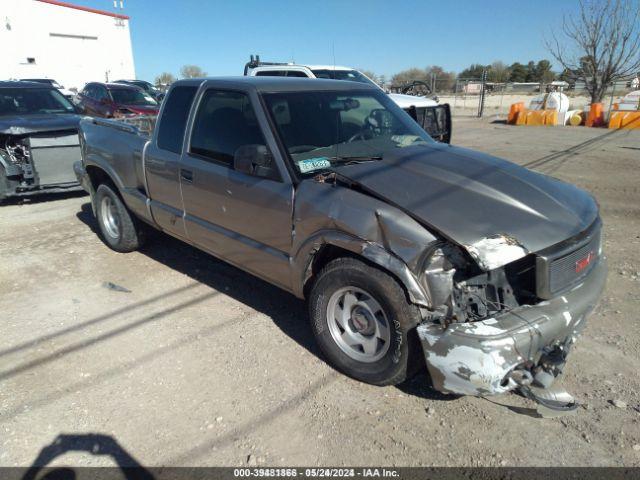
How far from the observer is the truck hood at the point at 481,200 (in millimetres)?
2631

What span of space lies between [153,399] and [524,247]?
244 centimetres

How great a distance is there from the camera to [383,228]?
2779mm

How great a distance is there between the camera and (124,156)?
5.00 metres

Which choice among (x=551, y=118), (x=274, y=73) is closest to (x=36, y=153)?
(x=274, y=73)

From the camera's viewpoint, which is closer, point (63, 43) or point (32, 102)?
point (32, 102)

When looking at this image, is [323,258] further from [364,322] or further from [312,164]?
[312,164]

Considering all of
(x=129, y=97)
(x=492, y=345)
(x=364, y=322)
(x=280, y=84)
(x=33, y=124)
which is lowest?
(x=364, y=322)

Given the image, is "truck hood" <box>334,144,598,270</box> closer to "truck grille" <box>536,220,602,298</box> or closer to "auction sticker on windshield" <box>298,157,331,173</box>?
"truck grille" <box>536,220,602,298</box>

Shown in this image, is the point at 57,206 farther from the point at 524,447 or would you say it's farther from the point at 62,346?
the point at 524,447

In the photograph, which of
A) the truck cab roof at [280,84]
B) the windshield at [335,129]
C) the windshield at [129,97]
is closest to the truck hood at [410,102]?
the truck cab roof at [280,84]

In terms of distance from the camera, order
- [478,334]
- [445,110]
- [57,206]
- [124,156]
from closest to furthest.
Answer: [478,334] → [124,156] → [57,206] → [445,110]

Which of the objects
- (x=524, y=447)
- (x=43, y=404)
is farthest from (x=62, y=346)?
(x=524, y=447)

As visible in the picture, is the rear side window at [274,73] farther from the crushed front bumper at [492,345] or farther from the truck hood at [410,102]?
the crushed front bumper at [492,345]

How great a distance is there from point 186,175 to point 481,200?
96.8 inches
